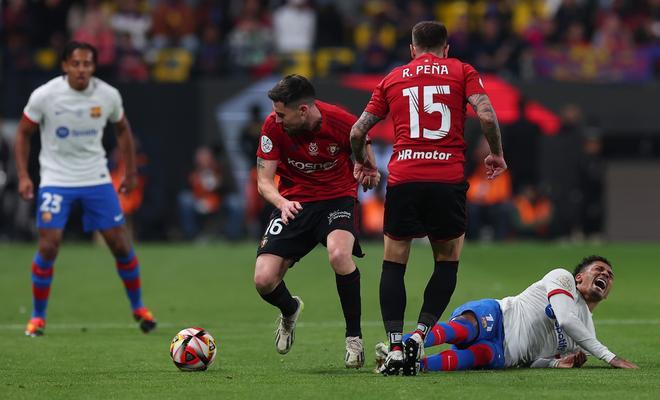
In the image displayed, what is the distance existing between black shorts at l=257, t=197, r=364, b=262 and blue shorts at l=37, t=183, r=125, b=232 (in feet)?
8.96

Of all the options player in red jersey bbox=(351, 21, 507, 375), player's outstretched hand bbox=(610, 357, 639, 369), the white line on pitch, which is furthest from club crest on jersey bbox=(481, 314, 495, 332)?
the white line on pitch

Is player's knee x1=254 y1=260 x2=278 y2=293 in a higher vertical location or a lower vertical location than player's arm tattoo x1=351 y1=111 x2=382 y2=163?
lower

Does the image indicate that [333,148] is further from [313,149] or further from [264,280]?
[264,280]

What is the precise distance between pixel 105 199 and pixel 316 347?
97.0 inches

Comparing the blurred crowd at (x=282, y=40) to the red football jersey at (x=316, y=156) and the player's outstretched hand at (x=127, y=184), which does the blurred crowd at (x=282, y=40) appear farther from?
the red football jersey at (x=316, y=156)

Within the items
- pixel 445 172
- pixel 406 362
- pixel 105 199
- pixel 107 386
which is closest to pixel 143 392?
pixel 107 386

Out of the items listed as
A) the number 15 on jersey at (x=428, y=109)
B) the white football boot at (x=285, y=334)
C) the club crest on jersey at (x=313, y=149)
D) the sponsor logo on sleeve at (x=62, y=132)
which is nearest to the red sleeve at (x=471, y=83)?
the number 15 on jersey at (x=428, y=109)

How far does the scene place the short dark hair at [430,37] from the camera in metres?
8.68

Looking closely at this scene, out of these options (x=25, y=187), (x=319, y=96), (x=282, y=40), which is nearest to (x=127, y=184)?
(x=25, y=187)

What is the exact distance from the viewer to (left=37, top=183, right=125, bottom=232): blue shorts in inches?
451

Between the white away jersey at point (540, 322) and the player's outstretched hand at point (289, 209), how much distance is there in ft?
4.97

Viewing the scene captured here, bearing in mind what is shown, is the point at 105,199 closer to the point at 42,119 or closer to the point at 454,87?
the point at 42,119

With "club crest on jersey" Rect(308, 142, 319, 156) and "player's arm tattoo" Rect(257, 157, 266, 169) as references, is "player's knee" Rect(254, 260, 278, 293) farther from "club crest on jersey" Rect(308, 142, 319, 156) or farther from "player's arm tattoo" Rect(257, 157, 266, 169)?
"club crest on jersey" Rect(308, 142, 319, 156)

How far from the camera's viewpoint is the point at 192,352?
29.0 feet
